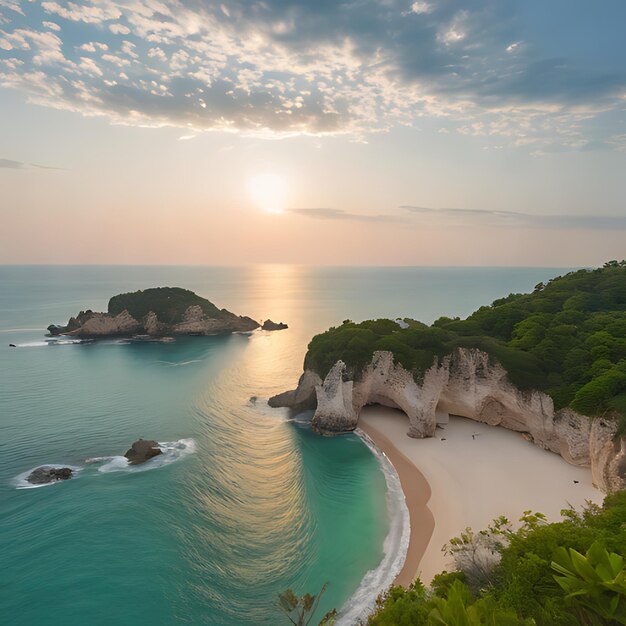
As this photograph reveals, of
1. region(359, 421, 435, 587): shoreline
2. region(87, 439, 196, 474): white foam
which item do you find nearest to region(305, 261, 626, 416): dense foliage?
region(359, 421, 435, 587): shoreline

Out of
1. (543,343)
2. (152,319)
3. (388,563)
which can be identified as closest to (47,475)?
(388,563)

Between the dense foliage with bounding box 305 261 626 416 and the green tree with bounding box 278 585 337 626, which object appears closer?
the green tree with bounding box 278 585 337 626

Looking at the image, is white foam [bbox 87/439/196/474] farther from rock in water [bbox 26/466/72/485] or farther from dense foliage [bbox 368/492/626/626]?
dense foliage [bbox 368/492/626/626]

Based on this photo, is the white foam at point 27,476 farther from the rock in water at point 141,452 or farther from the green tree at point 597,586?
the green tree at point 597,586

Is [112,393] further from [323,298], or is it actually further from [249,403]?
[323,298]

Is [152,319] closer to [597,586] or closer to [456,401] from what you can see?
[456,401]

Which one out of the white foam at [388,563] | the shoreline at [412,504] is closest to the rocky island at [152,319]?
the shoreline at [412,504]
